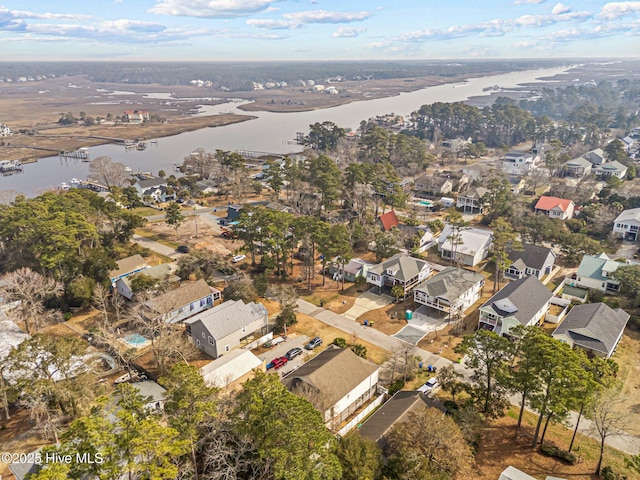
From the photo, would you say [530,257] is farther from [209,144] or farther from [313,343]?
[209,144]

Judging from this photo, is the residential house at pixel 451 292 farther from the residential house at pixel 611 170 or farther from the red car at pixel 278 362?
the residential house at pixel 611 170

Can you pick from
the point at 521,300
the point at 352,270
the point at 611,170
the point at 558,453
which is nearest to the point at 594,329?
the point at 521,300

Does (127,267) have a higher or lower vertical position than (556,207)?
lower

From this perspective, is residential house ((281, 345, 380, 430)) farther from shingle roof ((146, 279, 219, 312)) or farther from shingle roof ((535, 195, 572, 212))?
shingle roof ((535, 195, 572, 212))

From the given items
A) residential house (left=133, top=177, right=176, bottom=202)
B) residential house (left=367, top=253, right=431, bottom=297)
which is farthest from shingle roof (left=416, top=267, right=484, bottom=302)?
residential house (left=133, top=177, right=176, bottom=202)

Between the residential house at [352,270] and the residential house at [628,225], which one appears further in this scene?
the residential house at [628,225]

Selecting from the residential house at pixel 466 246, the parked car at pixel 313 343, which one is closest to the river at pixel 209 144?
the parked car at pixel 313 343
